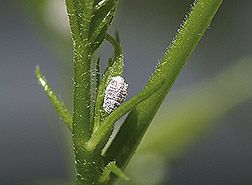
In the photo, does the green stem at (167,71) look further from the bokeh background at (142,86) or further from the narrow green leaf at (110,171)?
the bokeh background at (142,86)

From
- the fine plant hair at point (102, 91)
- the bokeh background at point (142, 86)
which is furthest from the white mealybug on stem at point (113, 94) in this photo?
the bokeh background at point (142, 86)

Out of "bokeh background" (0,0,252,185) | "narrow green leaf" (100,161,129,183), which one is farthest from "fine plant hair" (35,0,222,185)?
"bokeh background" (0,0,252,185)

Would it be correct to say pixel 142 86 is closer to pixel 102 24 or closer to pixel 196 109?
pixel 196 109

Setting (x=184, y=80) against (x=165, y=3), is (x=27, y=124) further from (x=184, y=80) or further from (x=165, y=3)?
(x=165, y=3)

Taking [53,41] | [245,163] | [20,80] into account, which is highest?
[20,80]

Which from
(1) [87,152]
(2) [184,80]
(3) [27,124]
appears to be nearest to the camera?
(1) [87,152]

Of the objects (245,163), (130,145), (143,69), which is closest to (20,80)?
(143,69)

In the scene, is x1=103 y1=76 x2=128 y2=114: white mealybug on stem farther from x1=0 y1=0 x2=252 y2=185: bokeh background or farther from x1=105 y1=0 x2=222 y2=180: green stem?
x1=0 y1=0 x2=252 y2=185: bokeh background
